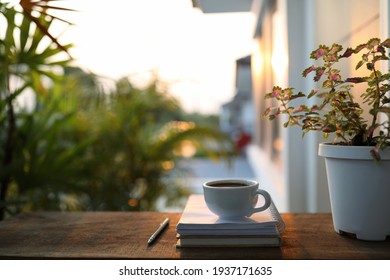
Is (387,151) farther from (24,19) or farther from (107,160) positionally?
(107,160)

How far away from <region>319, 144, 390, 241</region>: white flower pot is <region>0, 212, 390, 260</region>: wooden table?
24mm

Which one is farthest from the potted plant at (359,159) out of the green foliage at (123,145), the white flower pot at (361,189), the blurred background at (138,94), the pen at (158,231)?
the green foliage at (123,145)

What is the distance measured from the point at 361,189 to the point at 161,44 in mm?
1960

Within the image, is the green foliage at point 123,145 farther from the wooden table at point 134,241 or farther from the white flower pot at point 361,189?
the white flower pot at point 361,189

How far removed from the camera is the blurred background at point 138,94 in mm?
1328

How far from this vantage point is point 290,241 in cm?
69

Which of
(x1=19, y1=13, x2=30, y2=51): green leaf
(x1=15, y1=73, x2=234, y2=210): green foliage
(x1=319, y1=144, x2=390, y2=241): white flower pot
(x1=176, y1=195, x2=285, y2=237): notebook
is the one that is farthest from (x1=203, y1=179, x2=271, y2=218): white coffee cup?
(x1=15, y1=73, x2=234, y2=210): green foliage

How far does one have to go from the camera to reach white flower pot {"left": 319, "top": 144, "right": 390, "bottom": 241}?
2.12ft

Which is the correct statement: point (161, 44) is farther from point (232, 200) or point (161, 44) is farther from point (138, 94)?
point (232, 200)

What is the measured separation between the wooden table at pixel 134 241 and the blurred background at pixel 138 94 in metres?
0.50

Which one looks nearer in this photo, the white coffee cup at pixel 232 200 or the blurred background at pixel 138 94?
the white coffee cup at pixel 232 200

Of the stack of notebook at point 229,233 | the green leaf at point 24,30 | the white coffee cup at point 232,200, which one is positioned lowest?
the stack of notebook at point 229,233

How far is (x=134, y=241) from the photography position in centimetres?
70

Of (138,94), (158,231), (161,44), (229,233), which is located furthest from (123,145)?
(229,233)
